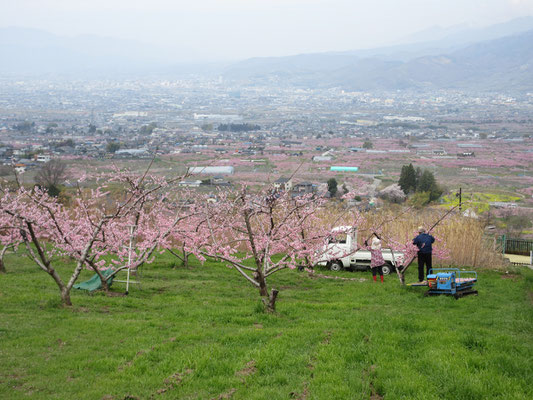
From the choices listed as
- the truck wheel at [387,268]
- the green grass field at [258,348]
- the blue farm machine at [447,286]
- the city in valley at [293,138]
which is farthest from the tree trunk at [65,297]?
the truck wheel at [387,268]

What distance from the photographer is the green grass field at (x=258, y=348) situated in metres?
6.34

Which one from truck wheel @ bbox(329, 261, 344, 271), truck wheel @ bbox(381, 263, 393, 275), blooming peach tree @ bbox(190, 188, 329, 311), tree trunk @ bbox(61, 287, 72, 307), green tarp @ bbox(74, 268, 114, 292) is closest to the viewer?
tree trunk @ bbox(61, 287, 72, 307)

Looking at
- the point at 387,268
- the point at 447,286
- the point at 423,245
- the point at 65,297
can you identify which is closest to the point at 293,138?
the point at 387,268

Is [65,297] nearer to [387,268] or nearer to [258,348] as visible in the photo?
[258,348]

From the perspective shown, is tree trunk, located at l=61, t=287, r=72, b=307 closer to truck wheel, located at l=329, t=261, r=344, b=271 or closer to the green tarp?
the green tarp

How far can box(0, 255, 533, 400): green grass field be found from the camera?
6.34m

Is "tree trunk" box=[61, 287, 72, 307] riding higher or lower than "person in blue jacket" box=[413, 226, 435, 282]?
higher

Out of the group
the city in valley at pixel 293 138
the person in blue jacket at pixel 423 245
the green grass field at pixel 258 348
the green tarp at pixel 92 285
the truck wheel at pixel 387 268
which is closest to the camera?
the green grass field at pixel 258 348

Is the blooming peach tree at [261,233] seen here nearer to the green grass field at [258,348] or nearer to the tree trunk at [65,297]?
the green grass field at [258,348]

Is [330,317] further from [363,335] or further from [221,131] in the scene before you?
[221,131]

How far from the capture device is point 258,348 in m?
7.80

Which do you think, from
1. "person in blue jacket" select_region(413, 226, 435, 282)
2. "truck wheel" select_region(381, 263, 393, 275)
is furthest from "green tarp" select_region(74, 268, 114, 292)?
"truck wheel" select_region(381, 263, 393, 275)

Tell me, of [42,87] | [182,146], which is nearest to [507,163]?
[182,146]

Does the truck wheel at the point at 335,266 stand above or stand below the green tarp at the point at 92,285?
below
